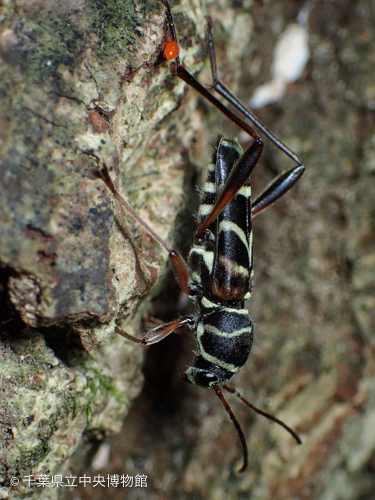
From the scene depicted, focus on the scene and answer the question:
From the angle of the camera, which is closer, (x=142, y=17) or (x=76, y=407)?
(x=142, y=17)

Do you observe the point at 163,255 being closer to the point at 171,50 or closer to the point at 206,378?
the point at 206,378

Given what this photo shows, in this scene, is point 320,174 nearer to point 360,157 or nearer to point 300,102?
point 360,157

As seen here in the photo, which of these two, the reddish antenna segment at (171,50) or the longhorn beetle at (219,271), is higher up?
the reddish antenna segment at (171,50)

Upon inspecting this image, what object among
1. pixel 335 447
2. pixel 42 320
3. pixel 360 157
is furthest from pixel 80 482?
pixel 360 157

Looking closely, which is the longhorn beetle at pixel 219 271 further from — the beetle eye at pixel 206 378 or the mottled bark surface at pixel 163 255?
the mottled bark surface at pixel 163 255

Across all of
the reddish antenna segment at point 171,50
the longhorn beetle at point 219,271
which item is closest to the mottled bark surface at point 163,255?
the reddish antenna segment at point 171,50

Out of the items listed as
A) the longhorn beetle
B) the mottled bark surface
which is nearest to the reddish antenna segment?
the mottled bark surface

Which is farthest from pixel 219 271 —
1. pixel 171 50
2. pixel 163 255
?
pixel 171 50
